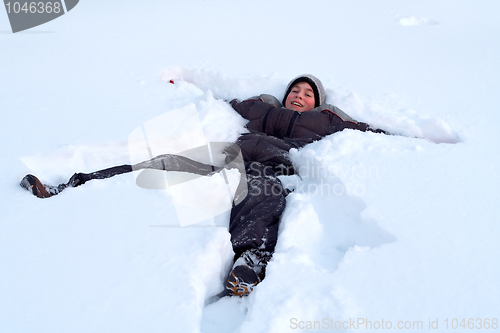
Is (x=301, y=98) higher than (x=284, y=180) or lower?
higher

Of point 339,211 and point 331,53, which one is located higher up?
point 331,53

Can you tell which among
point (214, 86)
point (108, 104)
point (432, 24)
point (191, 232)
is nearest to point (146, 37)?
point (214, 86)

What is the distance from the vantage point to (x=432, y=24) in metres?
3.56

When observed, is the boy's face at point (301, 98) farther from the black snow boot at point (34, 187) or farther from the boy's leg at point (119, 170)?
the black snow boot at point (34, 187)

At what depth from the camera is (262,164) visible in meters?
2.01

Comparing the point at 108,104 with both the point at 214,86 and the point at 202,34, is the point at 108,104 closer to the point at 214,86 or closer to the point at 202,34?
the point at 214,86

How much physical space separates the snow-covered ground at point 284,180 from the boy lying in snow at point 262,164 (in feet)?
0.23

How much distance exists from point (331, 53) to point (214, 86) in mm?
1164

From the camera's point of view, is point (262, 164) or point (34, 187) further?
point (262, 164)

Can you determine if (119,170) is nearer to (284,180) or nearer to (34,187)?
(34,187)

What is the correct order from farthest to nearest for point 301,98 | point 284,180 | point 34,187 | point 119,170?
point 301,98
point 284,180
point 119,170
point 34,187

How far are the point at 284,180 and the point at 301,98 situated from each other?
0.83 metres

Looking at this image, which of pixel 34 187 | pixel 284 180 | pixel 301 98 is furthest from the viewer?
pixel 301 98

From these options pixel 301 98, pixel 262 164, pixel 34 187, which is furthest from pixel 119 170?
pixel 301 98
